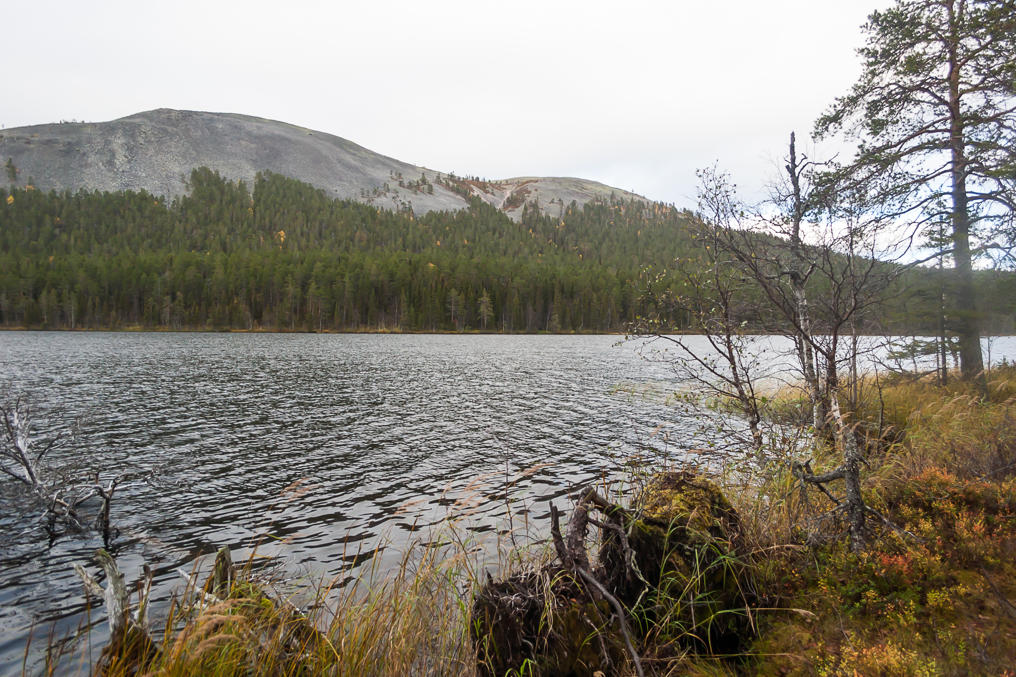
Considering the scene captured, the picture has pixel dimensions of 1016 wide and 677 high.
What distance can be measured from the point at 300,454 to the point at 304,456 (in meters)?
0.34

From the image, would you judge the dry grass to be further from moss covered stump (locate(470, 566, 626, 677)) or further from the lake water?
the lake water

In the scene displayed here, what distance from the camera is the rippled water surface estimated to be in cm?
890

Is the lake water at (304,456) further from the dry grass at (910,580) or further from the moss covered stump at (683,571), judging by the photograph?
the dry grass at (910,580)

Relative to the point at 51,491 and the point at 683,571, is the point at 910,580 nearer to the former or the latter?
the point at 683,571

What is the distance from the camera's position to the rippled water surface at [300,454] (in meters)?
8.90

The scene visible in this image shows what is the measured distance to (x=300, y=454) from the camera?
53.2 feet

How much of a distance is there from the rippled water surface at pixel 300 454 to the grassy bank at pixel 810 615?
1.29 meters

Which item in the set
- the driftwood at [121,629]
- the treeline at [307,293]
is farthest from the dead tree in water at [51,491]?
the treeline at [307,293]

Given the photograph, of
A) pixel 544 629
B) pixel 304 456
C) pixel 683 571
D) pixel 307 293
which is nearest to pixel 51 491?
pixel 304 456

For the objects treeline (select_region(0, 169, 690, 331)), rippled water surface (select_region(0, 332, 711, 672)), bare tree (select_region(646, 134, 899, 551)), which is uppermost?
treeline (select_region(0, 169, 690, 331))

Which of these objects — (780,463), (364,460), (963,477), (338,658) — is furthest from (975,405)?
(364,460)

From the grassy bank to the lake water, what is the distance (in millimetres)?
1551

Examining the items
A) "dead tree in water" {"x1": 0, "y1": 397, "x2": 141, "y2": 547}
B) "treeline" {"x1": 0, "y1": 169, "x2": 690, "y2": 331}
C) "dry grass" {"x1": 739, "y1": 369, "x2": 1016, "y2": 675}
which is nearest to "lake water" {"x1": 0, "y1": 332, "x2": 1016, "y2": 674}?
"dead tree in water" {"x1": 0, "y1": 397, "x2": 141, "y2": 547}

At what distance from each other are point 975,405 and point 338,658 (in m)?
16.0
